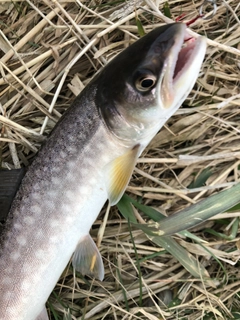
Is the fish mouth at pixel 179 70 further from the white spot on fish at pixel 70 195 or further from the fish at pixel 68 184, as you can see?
the white spot on fish at pixel 70 195

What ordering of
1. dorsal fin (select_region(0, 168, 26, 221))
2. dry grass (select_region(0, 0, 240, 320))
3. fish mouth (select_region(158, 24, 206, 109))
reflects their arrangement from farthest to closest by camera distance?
dry grass (select_region(0, 0, 240, 320)) < dorsal fin (select_region(0, 168, 26, 221)) < fish mouth (select_region(158, 24, 206, 109))

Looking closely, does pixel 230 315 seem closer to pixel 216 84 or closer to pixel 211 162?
pixel 211 162

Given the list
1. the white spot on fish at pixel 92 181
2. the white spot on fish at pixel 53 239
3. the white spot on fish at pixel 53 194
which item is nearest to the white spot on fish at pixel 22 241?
the white spot on fish at pixel 53 239

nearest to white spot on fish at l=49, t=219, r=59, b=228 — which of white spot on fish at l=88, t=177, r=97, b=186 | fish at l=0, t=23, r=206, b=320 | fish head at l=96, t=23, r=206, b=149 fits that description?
fish at l=0, t=23, r=206, b=320

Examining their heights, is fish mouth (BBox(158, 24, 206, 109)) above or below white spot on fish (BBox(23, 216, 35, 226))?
above

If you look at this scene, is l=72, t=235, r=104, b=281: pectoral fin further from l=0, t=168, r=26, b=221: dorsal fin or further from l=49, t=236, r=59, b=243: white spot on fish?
l=0, t=168, r=26, b=221: dorsal fin

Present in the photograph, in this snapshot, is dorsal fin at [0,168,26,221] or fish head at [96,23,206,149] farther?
dorsal fin at [0,168,26,221]

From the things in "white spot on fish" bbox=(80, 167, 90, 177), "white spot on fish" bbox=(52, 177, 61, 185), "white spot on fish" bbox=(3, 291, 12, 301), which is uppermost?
"white spot on fish" bbox=(52, 177, 61, 185)

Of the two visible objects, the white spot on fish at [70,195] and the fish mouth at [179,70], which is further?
the white spot on fish at [70,195]
